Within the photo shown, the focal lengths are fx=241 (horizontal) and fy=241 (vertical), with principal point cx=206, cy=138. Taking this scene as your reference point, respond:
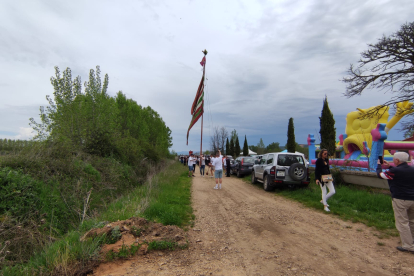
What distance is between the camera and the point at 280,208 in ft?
26.5

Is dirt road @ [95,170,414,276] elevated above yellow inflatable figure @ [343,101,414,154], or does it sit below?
below

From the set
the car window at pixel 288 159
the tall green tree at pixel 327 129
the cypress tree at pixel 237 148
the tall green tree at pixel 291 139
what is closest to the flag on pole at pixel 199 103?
the tall green tree at pixel 327 129

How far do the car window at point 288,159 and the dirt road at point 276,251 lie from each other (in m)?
4.57

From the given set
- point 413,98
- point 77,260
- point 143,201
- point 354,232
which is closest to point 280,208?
point 354,232

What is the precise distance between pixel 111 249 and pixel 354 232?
17.3 feet

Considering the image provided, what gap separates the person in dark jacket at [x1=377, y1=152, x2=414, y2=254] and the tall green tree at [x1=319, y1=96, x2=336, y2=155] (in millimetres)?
15993

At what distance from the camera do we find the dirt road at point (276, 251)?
3.76 m

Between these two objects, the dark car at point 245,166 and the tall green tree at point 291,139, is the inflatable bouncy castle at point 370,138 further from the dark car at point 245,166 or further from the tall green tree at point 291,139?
the tall green tree at point 291,139

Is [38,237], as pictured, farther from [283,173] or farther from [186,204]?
[283,173]

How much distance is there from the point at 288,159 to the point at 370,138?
38.5 feet

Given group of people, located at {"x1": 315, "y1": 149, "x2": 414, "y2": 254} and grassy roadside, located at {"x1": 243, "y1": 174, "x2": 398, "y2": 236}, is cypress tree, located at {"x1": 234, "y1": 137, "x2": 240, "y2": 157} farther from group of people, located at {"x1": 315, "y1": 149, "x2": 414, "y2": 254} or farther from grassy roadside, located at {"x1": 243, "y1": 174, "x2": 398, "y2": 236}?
group of people, located at {"x1": 315, "y1": 149, "x2": 414, "y2": 254}

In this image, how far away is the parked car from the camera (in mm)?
10689

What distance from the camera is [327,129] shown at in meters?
20.2

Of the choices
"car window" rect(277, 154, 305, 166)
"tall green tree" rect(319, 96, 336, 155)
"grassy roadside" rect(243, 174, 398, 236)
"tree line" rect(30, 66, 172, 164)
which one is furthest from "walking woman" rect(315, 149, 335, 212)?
"tall green tree" rect(319, 96, 336, 155)
